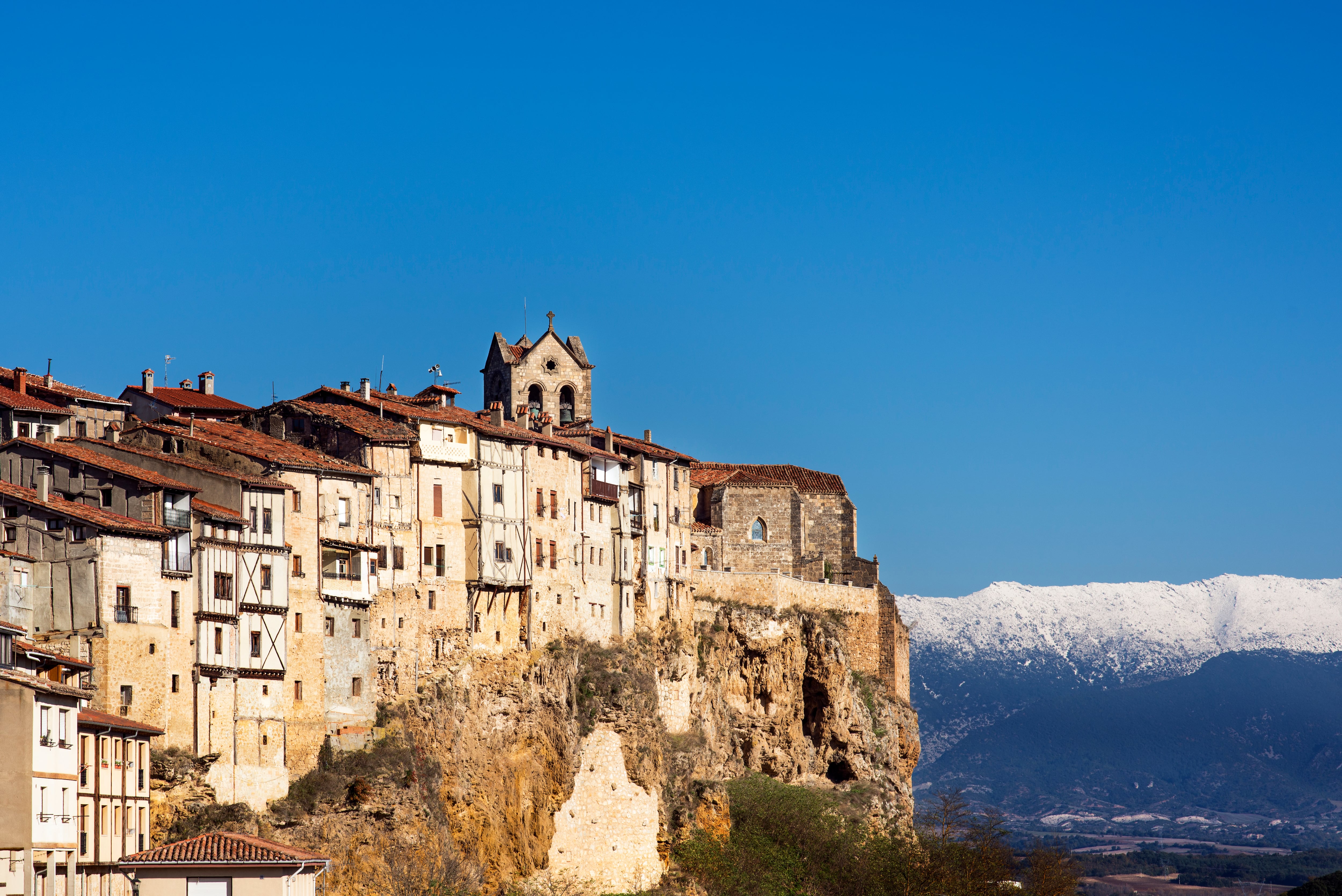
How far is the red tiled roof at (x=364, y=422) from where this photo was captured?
75312mm

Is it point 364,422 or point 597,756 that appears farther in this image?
point 597,756

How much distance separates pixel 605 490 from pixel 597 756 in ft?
49.5

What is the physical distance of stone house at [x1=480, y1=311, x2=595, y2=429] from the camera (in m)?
106

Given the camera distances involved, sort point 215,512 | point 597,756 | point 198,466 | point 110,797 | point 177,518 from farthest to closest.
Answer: point 597,756
point 198,466
point 215,512
point 177,518
point 110,797

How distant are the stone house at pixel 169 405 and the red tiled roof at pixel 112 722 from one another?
84.4ft

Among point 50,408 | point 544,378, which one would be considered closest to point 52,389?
point 50,408

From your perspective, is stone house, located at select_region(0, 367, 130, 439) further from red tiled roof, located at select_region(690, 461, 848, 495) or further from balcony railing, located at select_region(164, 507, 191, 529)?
red tiled roof, located at select_region(690, 461, 848, 495)

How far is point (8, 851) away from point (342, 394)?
3488 centimetres

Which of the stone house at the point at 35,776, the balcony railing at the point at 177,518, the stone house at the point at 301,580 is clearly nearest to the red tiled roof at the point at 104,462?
the balcony railing at the point at 177,518

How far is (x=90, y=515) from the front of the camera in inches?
2357

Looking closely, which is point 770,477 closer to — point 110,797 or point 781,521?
point 781,521

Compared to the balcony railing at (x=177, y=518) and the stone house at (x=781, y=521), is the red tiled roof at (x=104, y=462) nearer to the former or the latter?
the balcony railing at (x=177, y=518)

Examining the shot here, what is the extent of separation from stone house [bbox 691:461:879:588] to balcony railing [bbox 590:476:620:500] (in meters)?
14.6

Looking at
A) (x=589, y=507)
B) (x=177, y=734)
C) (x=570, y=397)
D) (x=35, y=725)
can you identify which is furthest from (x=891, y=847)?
(x=35, y=725)
